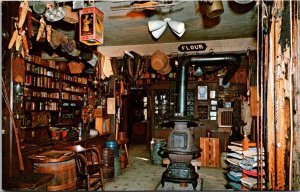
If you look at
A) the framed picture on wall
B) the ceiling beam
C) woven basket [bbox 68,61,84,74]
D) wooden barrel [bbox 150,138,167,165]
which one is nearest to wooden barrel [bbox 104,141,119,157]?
wooden barrel [bbox 150,138,167,165]

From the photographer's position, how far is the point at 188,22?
523 cm

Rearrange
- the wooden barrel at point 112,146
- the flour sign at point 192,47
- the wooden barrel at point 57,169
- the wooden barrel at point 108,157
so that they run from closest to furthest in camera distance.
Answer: the wooden barrel at point 57,169
the wooden barrel at point 108,157
the wooden barrel at point 112,146
the flour sign at point 192,47

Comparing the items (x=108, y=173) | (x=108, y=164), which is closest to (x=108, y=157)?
(x=108, y=164)

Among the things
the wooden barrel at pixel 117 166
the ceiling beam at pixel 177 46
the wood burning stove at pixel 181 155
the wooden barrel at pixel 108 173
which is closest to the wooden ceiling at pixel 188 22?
the ceiling beam at pixel 177 46

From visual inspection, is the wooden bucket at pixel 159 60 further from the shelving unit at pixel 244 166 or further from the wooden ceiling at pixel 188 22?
the shelving unit at pixel 244 166

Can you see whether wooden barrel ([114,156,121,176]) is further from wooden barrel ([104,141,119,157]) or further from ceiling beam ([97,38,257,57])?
ceiling beam ([97,38,257,57])

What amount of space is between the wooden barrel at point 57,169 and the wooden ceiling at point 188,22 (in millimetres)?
2453

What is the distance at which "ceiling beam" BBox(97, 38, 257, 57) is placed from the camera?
6266 mm

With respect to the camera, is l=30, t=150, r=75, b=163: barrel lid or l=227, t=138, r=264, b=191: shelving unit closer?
l=30, t=150, r=75, b=163: barrel lid

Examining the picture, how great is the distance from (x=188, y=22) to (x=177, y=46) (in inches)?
58.1

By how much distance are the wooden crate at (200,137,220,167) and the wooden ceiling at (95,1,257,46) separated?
2.89 meters

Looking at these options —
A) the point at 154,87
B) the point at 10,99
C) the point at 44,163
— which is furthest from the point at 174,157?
the point at 154,87

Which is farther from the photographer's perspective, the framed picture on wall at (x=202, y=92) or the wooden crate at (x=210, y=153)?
the framed picture on wall at (x=202, y=92)

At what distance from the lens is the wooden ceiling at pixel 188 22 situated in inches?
177
